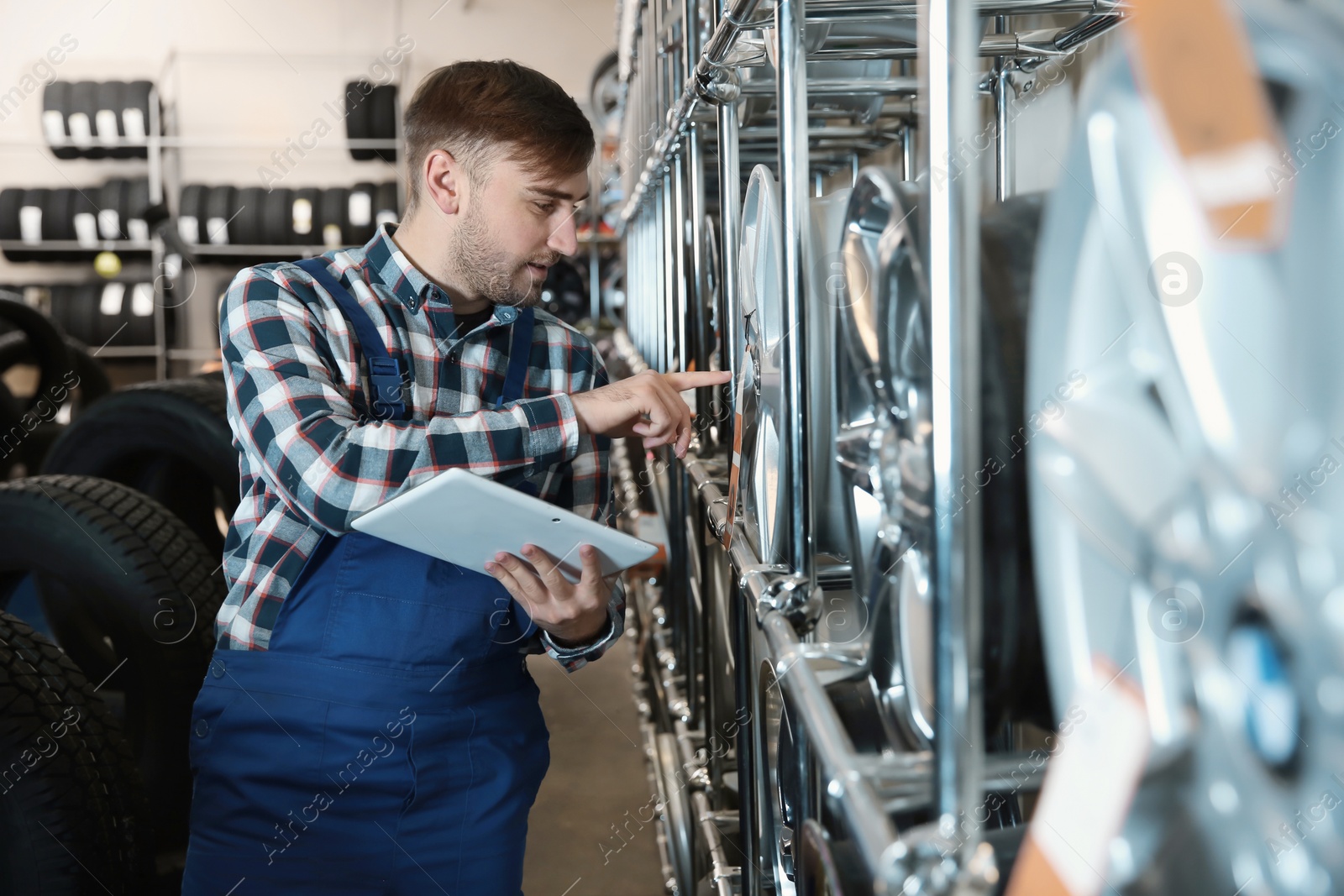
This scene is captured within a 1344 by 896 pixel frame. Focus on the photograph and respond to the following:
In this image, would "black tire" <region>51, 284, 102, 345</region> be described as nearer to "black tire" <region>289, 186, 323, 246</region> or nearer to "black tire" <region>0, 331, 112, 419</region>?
"black tire" <region>289, 186, 323, 246</region>

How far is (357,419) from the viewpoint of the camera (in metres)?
1.20

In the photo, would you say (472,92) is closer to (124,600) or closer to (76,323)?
(124,600)

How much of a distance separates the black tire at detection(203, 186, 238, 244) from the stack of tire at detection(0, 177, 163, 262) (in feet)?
1.11

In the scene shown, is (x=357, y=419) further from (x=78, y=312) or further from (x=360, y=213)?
(x=78, y=312)

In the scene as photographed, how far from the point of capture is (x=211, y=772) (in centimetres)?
129

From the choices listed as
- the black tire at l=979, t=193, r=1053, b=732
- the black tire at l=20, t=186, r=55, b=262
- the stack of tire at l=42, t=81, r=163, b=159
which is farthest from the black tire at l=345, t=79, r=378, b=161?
the black tire at l=979, t=193, r=1053, b=732

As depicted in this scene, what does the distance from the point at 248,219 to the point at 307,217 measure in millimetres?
408

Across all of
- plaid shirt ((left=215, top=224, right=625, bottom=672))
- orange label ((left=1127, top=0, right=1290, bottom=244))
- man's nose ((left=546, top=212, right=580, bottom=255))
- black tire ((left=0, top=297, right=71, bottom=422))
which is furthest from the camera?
black tire ((left=0, top=297, right=71, bottom=422))

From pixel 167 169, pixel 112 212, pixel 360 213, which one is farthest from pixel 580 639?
pixel 167 169

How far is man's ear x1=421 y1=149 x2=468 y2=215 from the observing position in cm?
134

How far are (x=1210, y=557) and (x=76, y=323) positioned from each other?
26.4 ft

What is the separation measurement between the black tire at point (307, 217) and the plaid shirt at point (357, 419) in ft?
21.0

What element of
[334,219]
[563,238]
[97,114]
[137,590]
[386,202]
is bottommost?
[137,590]

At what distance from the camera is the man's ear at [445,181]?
134 centimetres
